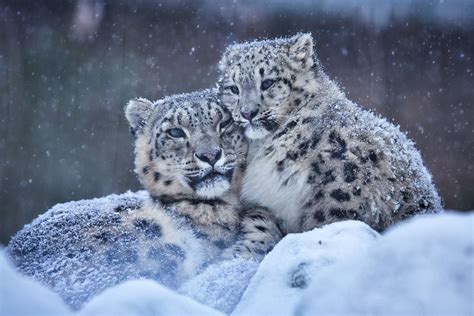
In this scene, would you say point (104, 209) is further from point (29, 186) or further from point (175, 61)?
point (175, 61)

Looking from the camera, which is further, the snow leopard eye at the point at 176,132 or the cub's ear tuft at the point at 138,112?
the cub's ear tuft at the point at 138,112

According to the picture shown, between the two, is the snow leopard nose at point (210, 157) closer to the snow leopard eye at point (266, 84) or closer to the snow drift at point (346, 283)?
the snow leopard eye at point (266, 84)

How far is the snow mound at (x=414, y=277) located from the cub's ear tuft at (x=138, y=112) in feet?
4.78

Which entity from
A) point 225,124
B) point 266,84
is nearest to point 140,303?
point 225,124

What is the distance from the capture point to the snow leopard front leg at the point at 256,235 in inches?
103

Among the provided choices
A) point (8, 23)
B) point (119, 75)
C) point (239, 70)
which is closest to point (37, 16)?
point (8, 23)

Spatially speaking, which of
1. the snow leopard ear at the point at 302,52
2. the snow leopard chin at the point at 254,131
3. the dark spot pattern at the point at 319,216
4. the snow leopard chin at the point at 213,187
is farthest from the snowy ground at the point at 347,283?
the snow leopard ear at the point at 302,52

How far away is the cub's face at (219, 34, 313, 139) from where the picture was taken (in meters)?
2.73

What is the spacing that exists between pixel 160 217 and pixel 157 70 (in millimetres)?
650

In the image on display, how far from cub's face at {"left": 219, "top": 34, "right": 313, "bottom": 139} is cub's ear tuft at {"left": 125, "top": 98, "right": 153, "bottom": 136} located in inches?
11.5

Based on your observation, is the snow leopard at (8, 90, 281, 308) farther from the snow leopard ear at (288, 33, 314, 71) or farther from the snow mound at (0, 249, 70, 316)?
the snow mound at (0, 249, 70, 316)

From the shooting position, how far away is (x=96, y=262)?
7.87ft

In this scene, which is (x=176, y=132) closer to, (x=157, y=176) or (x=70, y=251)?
(x=157, y=176)

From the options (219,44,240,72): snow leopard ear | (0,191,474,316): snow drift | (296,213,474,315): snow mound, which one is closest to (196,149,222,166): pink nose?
(219,44,240,72): snow leopard ear
